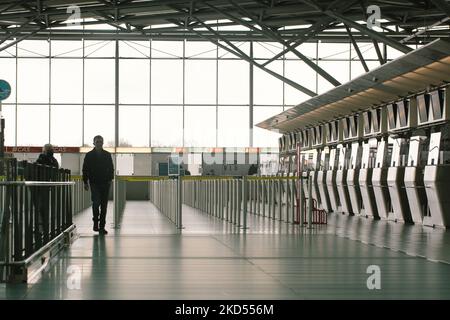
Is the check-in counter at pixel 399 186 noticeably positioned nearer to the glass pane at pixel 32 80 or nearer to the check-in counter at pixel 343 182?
the check-in counter at pixel 343 182

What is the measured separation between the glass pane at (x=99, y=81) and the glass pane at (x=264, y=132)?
6.91 meters

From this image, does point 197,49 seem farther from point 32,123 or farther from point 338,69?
point 32,123

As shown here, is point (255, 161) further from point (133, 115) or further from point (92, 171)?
point (92, 171)

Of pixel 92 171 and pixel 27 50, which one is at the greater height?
pixel 27 50

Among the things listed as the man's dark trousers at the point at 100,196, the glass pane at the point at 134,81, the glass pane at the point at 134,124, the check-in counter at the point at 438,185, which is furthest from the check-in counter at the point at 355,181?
the glass pane at the point at 134,124

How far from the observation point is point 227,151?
1874 inches

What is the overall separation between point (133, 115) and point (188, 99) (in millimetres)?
2736

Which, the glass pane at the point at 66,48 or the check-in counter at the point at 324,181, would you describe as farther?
the glass pane at the point at 66,48

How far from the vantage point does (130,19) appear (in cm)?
3503

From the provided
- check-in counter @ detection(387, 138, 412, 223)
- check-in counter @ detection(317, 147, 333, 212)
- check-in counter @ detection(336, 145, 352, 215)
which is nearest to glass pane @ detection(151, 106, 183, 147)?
check-in counter @ detection(317, 147, 333, 212)

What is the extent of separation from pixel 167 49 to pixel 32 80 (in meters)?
6.40

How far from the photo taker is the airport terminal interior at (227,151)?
30.0ft

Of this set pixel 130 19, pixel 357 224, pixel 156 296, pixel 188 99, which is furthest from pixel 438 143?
pixel 188 99

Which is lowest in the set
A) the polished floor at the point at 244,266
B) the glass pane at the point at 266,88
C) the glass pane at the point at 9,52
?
the polished floor at the point at 244,266
